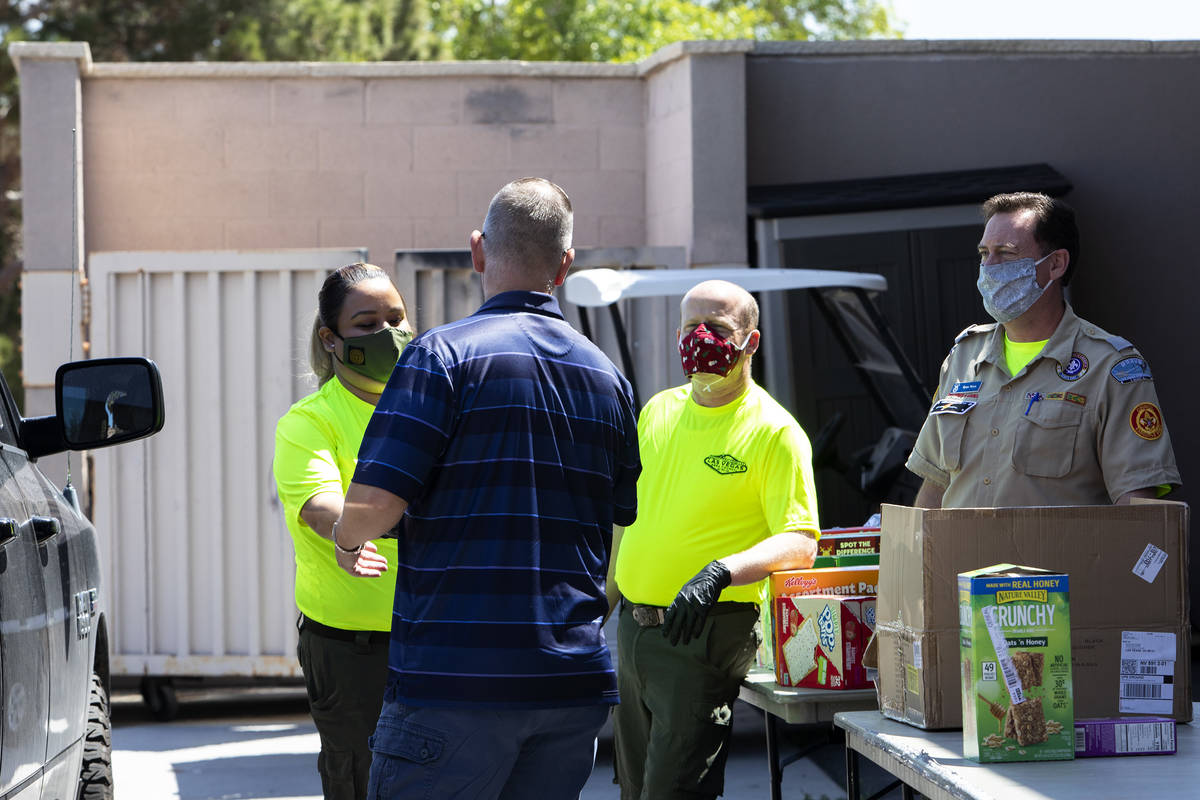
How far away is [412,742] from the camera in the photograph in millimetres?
2686

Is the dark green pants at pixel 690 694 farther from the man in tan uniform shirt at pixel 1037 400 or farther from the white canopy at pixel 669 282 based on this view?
the white canopy at pixel 669 282

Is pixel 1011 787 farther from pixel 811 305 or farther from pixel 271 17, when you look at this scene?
pixel 271 17

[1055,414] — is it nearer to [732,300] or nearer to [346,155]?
[732,300]

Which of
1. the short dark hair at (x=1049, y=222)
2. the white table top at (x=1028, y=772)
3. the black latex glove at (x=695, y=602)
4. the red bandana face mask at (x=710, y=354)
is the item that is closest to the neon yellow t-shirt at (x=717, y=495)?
the red bandana face mask at (x=710, y=354)

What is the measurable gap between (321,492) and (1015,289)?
1.85m

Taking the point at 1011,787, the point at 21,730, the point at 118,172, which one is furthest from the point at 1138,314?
the point at 21,730

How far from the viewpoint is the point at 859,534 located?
14.4 feet

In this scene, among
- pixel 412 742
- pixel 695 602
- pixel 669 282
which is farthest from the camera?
pixel 669 282

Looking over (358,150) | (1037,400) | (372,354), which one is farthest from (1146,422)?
(358,150)

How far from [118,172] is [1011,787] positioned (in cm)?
768

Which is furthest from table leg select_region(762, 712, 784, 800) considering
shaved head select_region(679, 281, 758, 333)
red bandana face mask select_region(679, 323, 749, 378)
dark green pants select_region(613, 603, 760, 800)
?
shaved head select_region(679, 281, 758, 333)

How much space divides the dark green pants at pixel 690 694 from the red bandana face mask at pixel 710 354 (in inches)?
25.7

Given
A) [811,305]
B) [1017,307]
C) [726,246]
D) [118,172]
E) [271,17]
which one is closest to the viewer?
[1017,307]

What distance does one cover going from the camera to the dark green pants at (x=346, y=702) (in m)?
3.80
